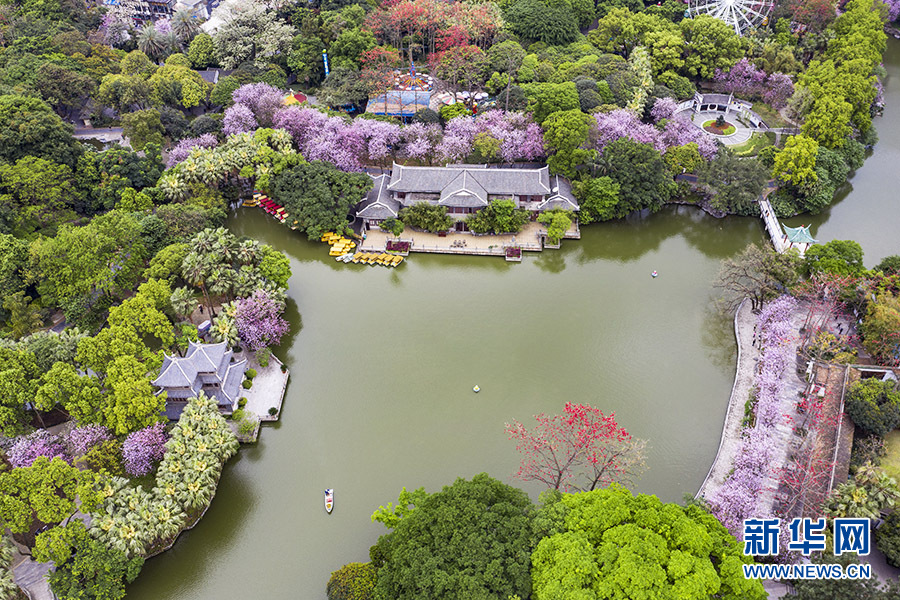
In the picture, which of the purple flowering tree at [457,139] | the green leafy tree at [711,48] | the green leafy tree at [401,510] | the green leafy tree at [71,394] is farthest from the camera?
the green leafy tree at [711,48]

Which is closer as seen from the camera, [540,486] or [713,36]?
[540,486]

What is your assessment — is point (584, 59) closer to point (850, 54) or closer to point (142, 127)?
point (850, 54)

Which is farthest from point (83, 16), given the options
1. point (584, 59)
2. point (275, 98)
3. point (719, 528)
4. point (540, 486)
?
point (719, 528)

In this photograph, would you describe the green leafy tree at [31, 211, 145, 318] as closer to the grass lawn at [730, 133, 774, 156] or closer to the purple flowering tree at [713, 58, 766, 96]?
the grass lawn at [730, 133, 774, 156]

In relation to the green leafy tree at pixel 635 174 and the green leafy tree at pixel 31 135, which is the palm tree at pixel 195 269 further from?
the green leafy tree at pixel 635 174

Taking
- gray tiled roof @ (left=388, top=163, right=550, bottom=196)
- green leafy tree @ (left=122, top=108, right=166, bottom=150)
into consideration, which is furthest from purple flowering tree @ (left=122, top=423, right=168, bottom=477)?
green leafy tree @ (left=122, top=108, right=166, bottom=150)

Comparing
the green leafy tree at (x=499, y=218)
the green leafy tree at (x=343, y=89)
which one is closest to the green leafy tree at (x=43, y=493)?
the green leafy tree at (x=499, y=218)
